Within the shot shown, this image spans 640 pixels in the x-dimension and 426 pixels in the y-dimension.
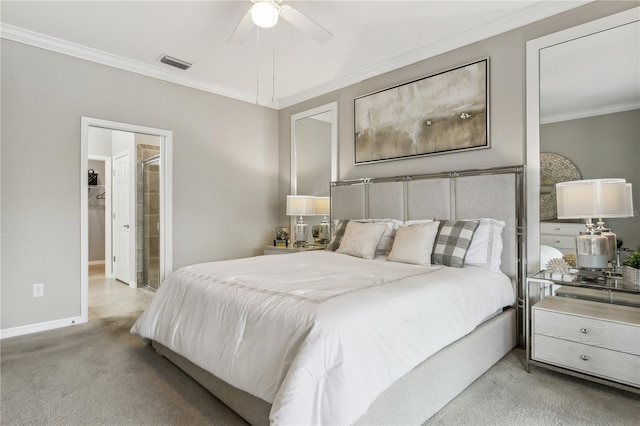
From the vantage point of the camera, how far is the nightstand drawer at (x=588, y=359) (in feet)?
6.48

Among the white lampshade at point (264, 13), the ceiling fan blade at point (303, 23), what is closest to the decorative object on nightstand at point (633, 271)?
the ceiling fan blade at point (303, 23)

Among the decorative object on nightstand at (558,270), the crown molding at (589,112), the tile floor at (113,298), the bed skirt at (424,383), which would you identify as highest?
the crown molding at (589,112)

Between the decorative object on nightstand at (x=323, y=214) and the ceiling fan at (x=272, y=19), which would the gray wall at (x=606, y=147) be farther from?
the decorative object on nightstand at (x=323, y=214)

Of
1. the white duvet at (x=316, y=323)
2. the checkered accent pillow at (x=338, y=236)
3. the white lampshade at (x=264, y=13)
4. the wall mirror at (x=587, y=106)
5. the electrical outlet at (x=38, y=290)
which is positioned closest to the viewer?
the white duvet at (x=316, y=323)

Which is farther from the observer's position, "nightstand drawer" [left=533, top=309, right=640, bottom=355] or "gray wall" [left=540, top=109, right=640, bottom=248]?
"gray wall" [left=540, top=109, right=640, bottom=248]

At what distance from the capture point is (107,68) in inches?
143

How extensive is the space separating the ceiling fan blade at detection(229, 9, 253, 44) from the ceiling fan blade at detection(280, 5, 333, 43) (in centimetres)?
24

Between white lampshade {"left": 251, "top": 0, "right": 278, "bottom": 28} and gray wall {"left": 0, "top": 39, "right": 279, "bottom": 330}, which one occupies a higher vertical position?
white lampshade {"left": 251, "top": 0, "right": 278, "bottom": 28}

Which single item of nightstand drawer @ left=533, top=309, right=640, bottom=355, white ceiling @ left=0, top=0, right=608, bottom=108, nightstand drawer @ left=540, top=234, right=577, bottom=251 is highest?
white ceiling @ left=0, top=0, right=608, bottom=108

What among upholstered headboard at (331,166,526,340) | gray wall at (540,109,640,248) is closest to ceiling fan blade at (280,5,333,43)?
upholstered headboard at (331,166,526,340)

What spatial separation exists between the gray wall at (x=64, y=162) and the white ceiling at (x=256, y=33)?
0.81ft

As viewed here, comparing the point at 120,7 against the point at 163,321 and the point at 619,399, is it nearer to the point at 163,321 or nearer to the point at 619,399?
the point at 163,321

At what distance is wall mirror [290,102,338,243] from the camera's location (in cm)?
445

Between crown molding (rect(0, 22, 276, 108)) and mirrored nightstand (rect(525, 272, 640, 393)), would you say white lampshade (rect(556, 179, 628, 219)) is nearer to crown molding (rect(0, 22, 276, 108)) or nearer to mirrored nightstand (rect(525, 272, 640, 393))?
mirrored nightstand (rect(525, 272, 640, 393))
